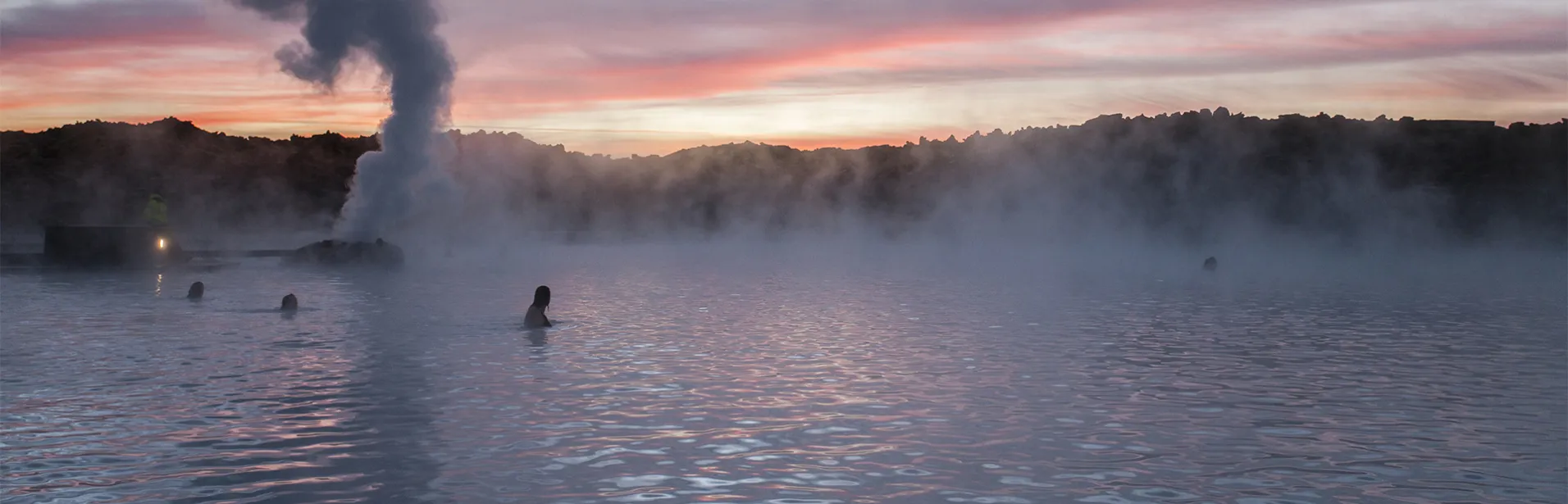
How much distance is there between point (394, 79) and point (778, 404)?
41377 mm

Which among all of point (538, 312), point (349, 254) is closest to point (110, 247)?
point (349, 254)

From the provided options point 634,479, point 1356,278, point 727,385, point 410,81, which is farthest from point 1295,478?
point 410,81

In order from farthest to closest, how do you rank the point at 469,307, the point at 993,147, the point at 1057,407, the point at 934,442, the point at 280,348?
the point at 993,147
the point at 469,307
the point at 280,348
the point at 1057,407
the point at 934,442

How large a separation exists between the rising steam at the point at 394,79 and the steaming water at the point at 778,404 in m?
24.2

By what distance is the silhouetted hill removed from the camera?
377ft

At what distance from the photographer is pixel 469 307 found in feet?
93.7

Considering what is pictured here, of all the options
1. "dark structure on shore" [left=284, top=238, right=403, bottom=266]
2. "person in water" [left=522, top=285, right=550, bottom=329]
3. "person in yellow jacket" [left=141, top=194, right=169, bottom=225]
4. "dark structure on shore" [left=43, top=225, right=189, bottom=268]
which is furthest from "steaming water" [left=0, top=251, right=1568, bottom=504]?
"dark structure on shore" [left=284, top=238, right=403, bottom=266]

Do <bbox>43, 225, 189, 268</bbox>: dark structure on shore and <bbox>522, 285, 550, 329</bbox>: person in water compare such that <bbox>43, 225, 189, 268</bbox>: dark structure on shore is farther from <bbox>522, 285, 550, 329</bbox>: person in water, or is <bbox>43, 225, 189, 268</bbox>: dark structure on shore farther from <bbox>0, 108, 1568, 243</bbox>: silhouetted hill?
<bbox>0, 108, 1568, 243</bbox>: silhouetted hill

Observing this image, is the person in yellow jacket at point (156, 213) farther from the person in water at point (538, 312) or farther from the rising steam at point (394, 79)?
the person in water at point (538, 312)

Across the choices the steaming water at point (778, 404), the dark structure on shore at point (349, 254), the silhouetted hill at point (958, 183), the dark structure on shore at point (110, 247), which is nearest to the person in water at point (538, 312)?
the steaming water at point (778, 404)

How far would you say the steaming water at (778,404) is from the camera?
32.4 feet

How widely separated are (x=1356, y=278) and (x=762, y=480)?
41396mm

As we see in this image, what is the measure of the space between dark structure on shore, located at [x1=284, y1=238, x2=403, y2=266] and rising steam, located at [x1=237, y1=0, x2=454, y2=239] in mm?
2779

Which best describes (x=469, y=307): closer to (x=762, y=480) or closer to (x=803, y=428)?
(x=803, y=428)
